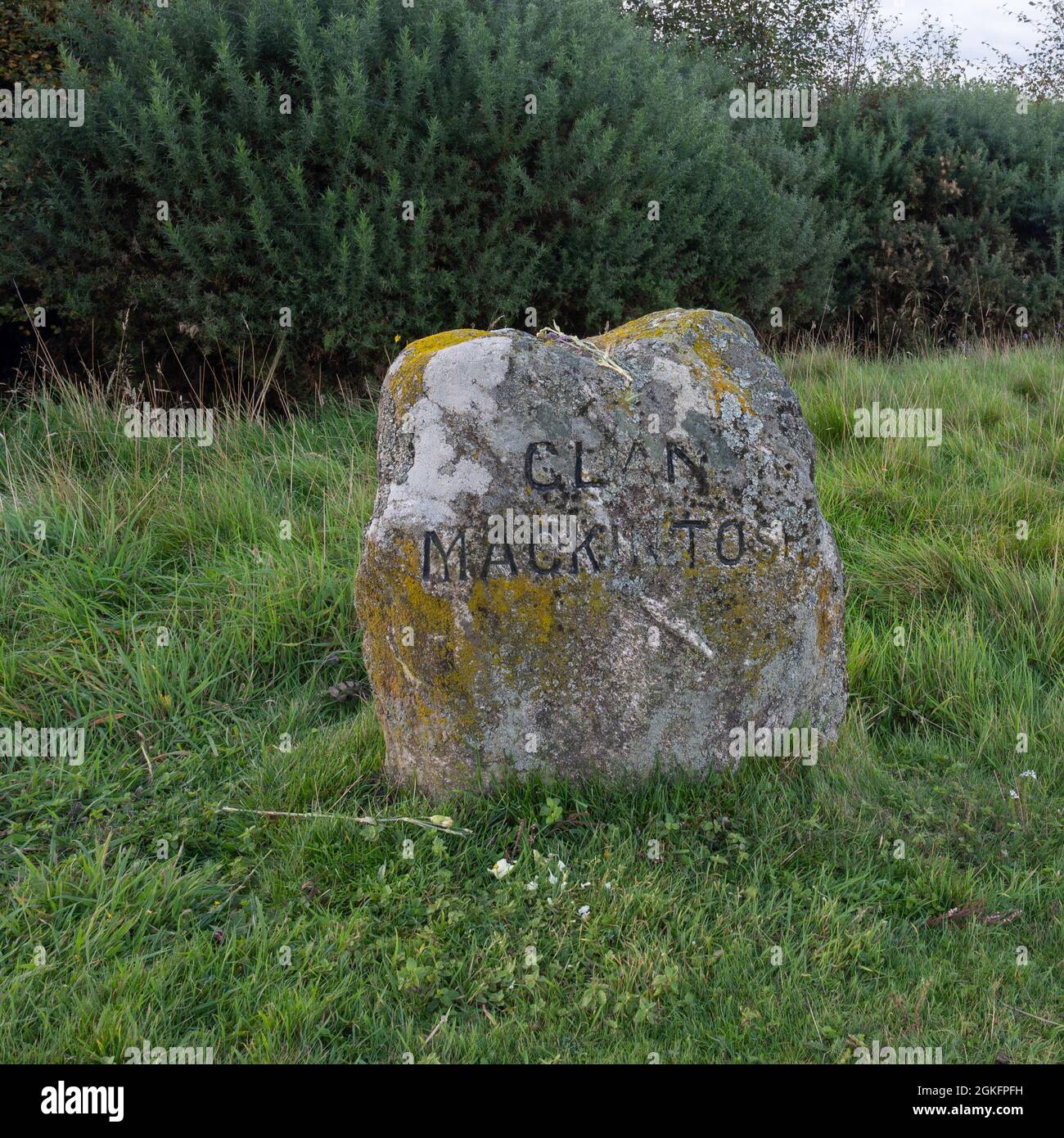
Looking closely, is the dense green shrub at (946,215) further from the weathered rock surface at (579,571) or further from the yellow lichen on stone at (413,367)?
the yellow lichen on stone at (413,367)

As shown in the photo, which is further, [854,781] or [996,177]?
[996,177]

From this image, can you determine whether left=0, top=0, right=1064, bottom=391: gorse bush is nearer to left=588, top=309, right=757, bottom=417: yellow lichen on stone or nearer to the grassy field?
the grassy field

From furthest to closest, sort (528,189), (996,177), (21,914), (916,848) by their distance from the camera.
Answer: (996,177), (528,189), (916,848), (21,914)

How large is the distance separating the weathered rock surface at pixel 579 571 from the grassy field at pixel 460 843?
22 cm

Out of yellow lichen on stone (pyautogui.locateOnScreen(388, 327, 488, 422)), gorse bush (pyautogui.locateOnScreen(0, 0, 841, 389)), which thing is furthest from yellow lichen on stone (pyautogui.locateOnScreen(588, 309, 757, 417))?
gorse bush (pyautogui.locateOnScreen(0, 0, 841, 389))

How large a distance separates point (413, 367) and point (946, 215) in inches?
313

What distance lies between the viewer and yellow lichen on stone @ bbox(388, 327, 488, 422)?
3.34 meters

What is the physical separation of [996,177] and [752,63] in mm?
5307

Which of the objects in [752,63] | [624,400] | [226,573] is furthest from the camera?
[752,63]

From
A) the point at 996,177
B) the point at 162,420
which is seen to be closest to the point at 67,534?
the point at 162,420

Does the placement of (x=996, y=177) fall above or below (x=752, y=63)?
below

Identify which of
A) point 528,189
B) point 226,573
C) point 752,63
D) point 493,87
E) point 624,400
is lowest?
point 226,573

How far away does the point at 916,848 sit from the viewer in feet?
10.2

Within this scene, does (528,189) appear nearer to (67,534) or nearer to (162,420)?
(162,420)
